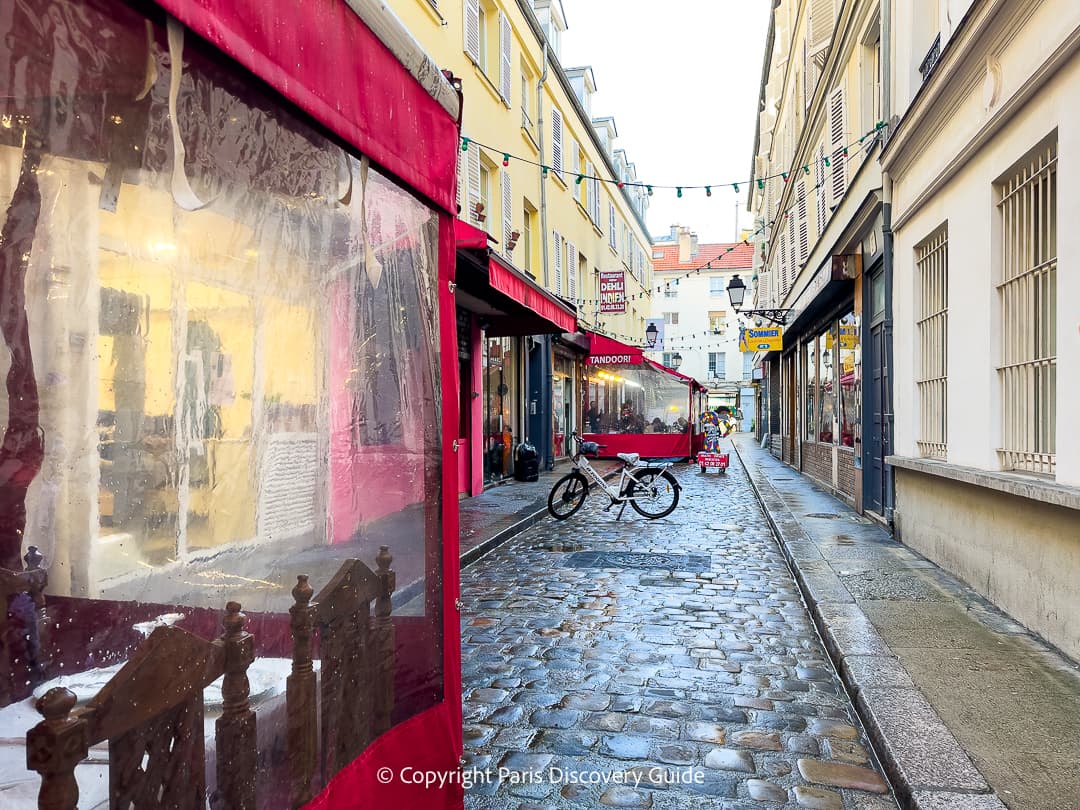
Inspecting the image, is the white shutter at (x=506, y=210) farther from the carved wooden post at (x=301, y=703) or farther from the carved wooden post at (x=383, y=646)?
the carved wooden post at (x=301, y=703)

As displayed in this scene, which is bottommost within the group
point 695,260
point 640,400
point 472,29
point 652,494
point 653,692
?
point 653,692

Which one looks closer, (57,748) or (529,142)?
(57,748)

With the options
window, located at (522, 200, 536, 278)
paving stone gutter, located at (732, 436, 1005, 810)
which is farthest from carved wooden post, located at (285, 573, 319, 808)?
window, located at (522, 200, 536, 278)

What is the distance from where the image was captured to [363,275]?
219 cm

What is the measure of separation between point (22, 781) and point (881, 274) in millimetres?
10488

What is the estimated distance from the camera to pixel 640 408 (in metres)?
22.1

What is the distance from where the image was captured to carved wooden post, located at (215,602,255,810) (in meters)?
1.67

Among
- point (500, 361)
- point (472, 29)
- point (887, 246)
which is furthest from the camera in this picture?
point (500, 361)

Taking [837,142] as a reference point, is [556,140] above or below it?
above

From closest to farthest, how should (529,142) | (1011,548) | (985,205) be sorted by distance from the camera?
1. (1011,548)
2. (985,205)
3. (529,142)

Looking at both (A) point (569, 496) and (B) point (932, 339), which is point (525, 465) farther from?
(B) point (932, 339)

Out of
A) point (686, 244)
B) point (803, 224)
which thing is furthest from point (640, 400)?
point (686, 244)

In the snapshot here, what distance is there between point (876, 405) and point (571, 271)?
1217 centimetres

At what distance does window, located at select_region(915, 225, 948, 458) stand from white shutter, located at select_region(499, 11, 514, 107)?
361 inches
